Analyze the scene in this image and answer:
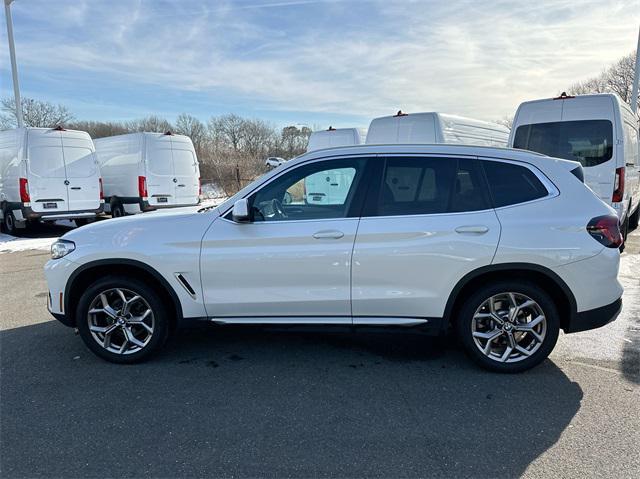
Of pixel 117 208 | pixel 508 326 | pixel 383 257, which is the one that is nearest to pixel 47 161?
pixel 117 208

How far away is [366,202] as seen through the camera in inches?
140

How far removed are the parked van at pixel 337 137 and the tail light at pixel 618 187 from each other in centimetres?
529

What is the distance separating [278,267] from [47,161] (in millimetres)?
9419

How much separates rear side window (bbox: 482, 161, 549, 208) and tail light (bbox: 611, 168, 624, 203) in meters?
4.58

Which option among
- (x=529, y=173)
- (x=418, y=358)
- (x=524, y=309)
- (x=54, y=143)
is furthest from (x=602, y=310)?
(x=54, y=143)

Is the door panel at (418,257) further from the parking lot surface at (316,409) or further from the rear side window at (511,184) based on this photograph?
the parking lot surface at (316,409)

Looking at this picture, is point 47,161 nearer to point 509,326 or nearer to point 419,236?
point 419,236

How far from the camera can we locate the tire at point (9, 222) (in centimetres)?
1077

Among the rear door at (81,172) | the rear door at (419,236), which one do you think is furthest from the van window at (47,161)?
the rear door at (419,236)

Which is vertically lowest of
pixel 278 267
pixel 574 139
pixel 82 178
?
pixel 278 267

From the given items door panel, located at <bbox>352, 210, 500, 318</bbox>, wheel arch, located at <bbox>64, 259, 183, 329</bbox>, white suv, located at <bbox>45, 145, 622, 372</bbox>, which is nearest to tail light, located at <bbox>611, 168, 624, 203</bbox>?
white suv, located at <bbox>45, 145, 622, 372</bbox>

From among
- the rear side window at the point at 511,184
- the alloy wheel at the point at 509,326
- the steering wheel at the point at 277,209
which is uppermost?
the rear side window at the point at 511,184

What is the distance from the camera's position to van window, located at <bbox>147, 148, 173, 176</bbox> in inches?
466

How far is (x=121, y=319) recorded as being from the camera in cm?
378
